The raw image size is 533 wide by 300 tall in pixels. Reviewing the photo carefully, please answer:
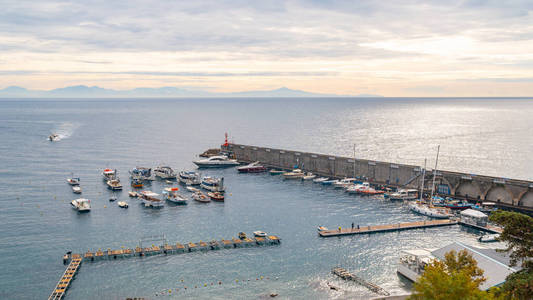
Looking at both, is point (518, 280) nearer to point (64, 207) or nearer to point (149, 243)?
point (149, 243)

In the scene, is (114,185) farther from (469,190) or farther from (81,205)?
(469,190)

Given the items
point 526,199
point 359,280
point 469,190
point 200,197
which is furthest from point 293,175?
point 359,280

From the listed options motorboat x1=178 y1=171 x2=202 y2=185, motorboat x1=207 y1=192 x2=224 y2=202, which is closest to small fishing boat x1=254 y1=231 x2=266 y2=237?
motorboat x1=207 y1=192 x2=224 y2=202

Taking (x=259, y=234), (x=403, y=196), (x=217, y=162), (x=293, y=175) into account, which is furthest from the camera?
(x=217, y=162)

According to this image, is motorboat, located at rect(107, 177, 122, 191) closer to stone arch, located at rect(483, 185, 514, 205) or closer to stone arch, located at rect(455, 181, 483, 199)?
stone arch, located at rect(455, 181, 483, 199)

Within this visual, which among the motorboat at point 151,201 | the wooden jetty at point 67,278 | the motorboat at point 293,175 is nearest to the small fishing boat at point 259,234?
the wooden jetty at point 67,278
